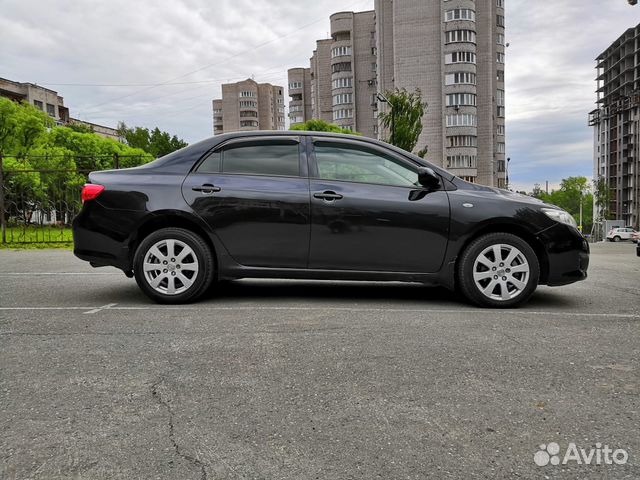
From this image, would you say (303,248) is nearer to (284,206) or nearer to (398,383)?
(284,206)

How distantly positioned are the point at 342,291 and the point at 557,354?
9.49ft

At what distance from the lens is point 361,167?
17.7 feet

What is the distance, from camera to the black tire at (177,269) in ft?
17.1

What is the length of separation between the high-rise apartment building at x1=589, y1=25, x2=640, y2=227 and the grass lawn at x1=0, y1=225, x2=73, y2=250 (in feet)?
308

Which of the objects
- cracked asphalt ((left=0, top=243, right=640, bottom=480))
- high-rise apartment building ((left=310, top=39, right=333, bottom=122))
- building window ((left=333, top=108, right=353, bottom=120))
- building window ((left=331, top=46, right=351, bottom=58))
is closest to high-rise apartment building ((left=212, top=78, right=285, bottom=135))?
high-rise apartment building ((left=310, top=39, right=333, bottom=122))

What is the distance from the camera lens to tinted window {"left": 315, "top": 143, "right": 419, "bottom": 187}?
5.30 m

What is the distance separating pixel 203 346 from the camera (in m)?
3.65

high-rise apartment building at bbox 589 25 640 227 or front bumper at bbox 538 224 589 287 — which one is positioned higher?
high-rise apartment building at bbox 589 25 640 227

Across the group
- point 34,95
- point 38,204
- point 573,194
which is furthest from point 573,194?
point 38,204

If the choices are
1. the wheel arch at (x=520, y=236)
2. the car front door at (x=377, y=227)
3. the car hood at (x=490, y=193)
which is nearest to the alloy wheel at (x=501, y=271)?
the wheel arch at (x=520, y=236)

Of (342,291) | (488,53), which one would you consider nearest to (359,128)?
(488,53)

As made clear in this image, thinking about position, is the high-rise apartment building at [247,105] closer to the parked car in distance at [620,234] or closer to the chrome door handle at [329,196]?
the parked car in distance at [620,234]

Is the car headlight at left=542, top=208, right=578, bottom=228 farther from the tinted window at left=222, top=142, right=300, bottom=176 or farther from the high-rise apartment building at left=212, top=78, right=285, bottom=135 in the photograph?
the high-rise apartment building at left=212, top=78, right=285, bottom=135

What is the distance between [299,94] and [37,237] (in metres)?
105
